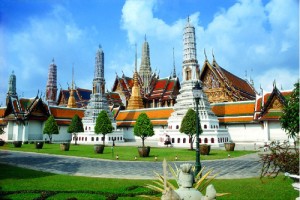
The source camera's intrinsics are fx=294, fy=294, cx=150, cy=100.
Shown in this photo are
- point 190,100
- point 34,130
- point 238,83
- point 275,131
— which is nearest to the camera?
point 275,131

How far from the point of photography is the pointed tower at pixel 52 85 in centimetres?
9762

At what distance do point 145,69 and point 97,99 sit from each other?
29127 mm

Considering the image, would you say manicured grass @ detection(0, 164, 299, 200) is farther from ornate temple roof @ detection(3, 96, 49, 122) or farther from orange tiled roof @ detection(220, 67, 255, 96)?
orange tiled roof @ detection(220, 67, 255, 96)

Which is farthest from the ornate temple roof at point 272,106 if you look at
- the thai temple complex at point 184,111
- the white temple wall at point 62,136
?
the white temple wall at point 62,136

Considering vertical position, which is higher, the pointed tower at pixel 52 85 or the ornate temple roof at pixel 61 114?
the pointed tower at pixel 52 85

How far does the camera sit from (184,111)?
48.6 m

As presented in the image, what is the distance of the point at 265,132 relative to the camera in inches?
1708

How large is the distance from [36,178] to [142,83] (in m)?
71.9

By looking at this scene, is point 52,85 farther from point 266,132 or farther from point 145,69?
point 266,132

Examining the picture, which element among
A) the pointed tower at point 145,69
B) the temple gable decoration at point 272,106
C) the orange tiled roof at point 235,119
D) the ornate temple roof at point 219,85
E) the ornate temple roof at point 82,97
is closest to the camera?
the temple gable decoration at point 272,106

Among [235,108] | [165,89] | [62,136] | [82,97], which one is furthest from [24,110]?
[235,108]

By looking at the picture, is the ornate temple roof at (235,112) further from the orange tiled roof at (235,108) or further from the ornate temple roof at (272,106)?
the ornate temple roof at (272,106)

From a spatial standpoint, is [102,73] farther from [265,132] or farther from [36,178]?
[36,178]

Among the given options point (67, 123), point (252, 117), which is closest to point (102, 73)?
point (67, 123)
